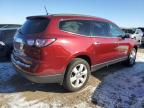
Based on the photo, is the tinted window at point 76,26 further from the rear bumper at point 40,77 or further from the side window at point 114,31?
the side window at point 114,31

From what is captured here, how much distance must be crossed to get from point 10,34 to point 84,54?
447 cm

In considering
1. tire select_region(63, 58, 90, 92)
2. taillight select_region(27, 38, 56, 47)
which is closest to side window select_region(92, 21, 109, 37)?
tire select_region(63, 58, 90, 92)

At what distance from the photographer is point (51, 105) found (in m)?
4.68

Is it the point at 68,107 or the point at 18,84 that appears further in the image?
the point at 18,84

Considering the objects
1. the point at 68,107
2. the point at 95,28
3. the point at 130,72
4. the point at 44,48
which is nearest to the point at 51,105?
the point at 68,107

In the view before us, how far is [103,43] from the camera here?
20.0 feet

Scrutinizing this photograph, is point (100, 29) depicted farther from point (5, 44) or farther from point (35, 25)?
point (5, 44)

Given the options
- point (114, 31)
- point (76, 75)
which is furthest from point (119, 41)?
point (76, 75)

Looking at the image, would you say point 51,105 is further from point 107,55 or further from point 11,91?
point 107,55

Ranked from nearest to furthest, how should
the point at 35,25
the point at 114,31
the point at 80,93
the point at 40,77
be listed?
1. the point at 40,77
2. the point at 35,25
3. the point at 80,93
4. the point at 114,31

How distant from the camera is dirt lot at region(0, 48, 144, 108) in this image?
4.75 m

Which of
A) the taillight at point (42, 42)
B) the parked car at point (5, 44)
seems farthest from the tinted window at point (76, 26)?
the parked car at point (5, 44)

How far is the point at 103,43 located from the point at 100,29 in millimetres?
430

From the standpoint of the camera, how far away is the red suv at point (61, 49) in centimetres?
475
